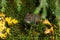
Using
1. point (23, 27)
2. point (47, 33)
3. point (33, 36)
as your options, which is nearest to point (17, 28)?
point (23, 27)

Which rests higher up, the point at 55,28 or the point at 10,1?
the point at 10,1

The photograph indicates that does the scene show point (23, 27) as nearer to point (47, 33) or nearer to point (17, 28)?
point (17, 28)

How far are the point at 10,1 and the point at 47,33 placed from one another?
1.08 meters

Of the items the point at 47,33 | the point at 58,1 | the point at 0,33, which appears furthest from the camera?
the point at 47,33

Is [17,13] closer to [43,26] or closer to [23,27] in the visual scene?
[23,27]

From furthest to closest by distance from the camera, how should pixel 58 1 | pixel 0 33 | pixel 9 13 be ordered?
pixel 9 13, pixel 0 33, pixel 58 1

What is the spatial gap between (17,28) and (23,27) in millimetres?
120

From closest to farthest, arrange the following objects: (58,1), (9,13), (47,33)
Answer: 1. (58,1)
2. (47,33)
3. (9,13)

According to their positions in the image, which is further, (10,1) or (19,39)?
(10,1)

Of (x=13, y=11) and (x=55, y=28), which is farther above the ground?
(x=13, y=11)

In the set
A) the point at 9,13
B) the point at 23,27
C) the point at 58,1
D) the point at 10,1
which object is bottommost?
the point at 58,1

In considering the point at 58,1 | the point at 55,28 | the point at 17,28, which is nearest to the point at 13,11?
the point at 17,28

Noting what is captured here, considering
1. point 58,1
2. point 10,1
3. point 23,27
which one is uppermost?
point 10,1

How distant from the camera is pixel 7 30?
331 cm
